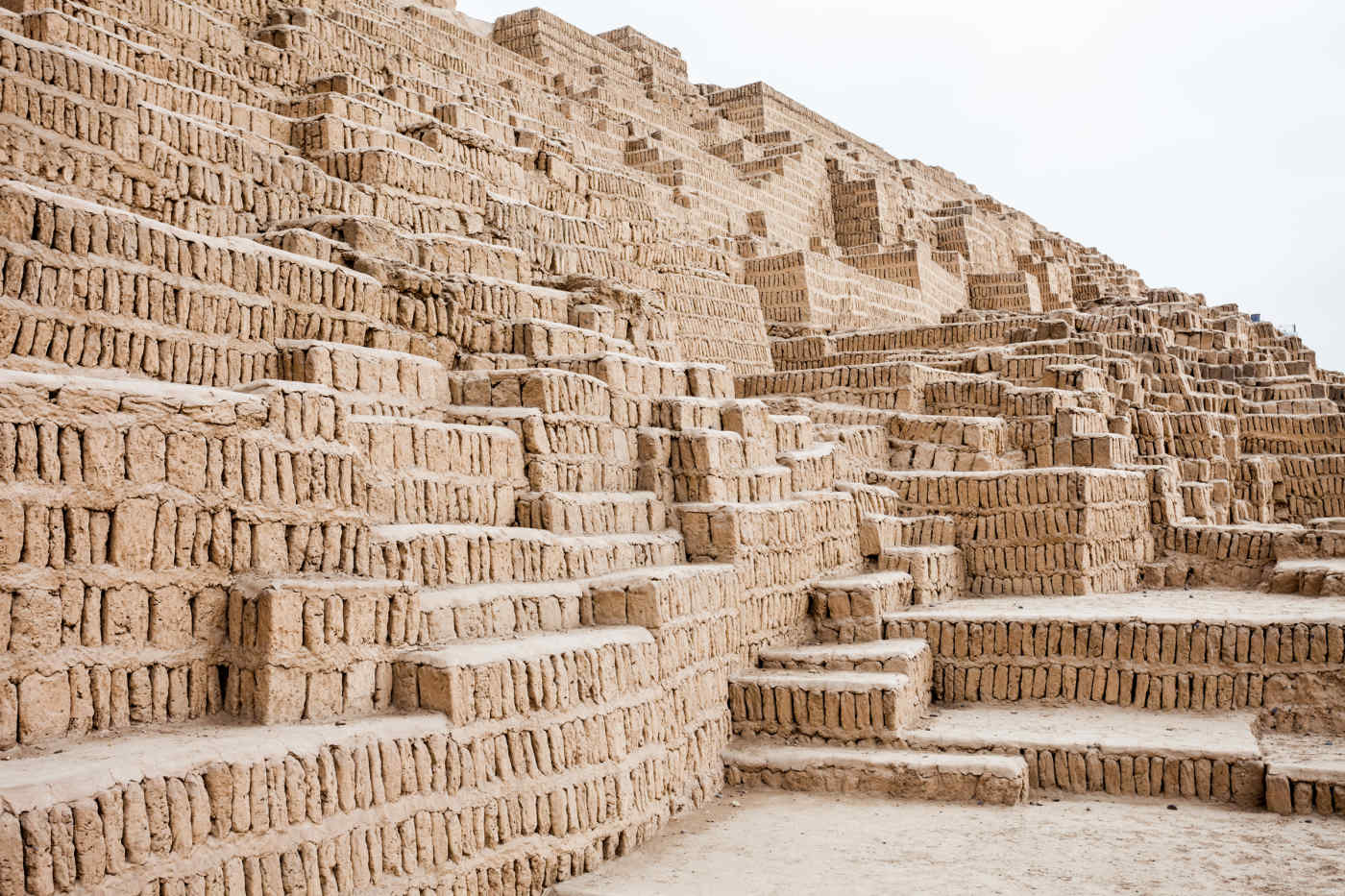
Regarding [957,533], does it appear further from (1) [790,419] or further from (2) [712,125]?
(2) [712,125]

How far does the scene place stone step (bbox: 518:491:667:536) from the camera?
24.2 feet

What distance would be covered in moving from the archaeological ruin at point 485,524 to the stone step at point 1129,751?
0.10 ft

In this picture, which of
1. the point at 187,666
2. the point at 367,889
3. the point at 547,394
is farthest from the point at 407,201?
the point at 367,889

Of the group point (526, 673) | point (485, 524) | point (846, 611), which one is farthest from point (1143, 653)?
point (526, 673)

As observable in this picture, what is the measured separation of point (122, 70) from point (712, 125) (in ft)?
60.3

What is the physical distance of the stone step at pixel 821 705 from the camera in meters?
7.96

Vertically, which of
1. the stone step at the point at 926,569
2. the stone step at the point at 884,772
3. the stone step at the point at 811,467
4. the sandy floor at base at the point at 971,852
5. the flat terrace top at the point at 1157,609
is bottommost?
the sandy floor at base at the point at 971,852

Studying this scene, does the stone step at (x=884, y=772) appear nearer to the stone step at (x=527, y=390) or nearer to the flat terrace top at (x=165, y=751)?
the stone step at (x=527, y=390)

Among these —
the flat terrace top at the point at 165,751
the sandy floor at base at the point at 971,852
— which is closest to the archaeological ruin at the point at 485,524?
the flat terrace top at the point at 165,751

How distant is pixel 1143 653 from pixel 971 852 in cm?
302

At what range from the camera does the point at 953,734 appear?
799cm

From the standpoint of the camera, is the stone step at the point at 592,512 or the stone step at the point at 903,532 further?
Result: the stone step at the point at 903,532

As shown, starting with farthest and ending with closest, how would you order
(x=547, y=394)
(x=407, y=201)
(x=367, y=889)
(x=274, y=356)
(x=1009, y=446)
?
(x=1009, y=446)
(x=407, y=201)
(x=547, y=394)
(x=274, y=356)
(x=367, y=889)

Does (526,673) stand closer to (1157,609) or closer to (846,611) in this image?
(846,611)
